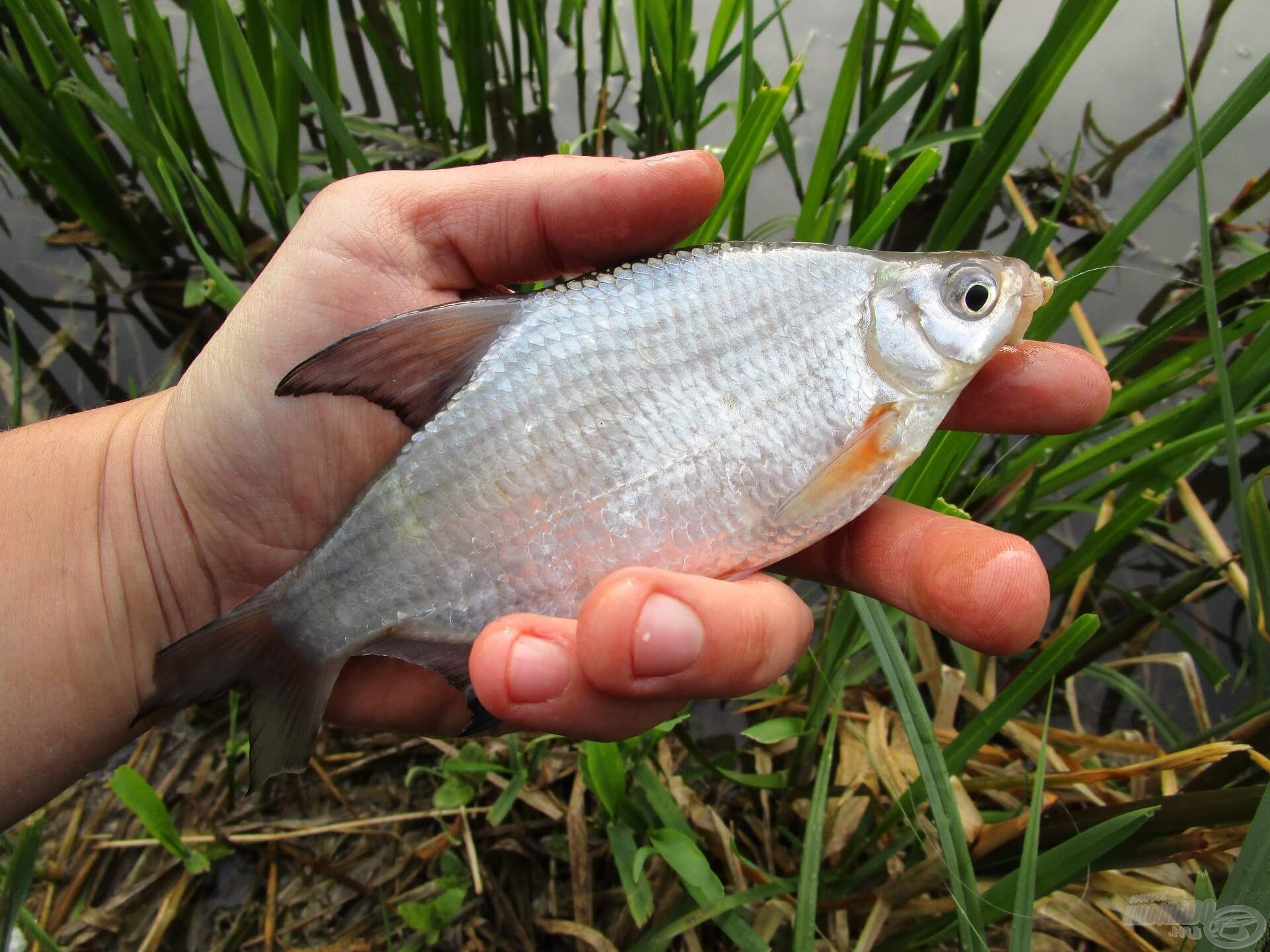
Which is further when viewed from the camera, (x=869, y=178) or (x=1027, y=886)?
(x=869, y=178)

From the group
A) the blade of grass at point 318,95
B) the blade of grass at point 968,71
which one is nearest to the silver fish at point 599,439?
the blade of grass at point 318,95

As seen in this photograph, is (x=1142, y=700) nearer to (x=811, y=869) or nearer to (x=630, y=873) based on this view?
(x=811, y=869)

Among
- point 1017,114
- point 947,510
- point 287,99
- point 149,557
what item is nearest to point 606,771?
point 947,510

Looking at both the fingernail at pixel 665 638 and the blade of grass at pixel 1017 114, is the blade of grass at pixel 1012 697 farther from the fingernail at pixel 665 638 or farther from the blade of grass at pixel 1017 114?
the blade of grass at pixel 1017 114

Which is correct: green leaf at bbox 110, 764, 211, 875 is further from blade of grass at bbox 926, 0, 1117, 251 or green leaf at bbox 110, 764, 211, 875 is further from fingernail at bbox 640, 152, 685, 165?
blade of grass at bbox 926, 0, 1117, 251

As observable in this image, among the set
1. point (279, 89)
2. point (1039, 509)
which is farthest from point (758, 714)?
point (279, 89)

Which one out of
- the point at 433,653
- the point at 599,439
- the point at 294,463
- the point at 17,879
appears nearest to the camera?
the point at 17,879

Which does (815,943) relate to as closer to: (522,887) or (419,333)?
(522,887)

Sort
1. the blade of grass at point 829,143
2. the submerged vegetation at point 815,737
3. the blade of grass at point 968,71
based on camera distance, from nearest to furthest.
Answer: the submerged vegetation at point 815,737 < the blade of grass at point 829,143 < the blade of grass at point 968,71
